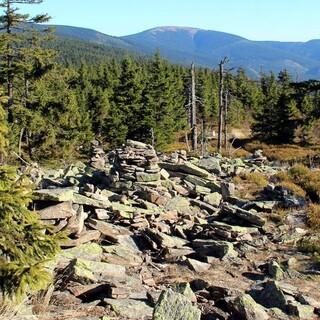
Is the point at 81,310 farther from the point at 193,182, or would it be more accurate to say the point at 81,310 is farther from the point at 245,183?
the point at 245,183

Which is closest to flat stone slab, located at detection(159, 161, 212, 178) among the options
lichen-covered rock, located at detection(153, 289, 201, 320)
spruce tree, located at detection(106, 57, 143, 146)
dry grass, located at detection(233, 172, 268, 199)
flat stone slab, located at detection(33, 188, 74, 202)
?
dry grass, located at detection(233, 172, 268, 199)

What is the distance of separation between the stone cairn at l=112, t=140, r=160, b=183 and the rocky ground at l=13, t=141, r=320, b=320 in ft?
0.13

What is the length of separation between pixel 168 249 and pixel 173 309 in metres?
5.08

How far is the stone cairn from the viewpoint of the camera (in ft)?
59.1

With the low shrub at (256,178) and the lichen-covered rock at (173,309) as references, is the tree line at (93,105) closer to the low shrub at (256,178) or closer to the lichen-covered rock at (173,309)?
the low shrub at (256,178)

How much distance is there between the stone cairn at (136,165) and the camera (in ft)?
59.1

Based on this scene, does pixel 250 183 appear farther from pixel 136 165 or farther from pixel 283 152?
pixel 283 152

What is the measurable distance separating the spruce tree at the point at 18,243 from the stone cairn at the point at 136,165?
1089 centimetres

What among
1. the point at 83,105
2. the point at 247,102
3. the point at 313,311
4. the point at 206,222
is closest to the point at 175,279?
the point at 313,311

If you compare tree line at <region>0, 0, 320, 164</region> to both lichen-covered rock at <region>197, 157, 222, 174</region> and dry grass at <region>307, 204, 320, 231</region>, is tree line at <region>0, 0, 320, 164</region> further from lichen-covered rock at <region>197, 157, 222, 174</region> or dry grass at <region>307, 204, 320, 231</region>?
dry grass at <region>307, 204, 320, 231</region>

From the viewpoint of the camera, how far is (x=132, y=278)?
420 inches

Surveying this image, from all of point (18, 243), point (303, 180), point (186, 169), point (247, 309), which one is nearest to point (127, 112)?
point (186, 169)

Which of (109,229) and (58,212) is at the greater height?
(58,212)

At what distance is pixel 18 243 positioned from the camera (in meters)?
6.85
